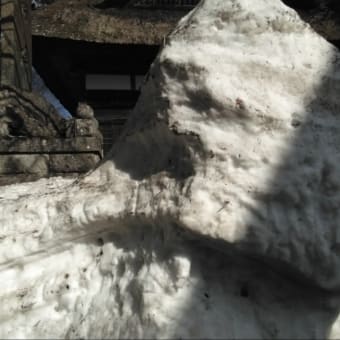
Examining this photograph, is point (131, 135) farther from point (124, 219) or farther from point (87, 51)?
point (87, 51)

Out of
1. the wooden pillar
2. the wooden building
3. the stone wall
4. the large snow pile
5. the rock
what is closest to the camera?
the large snow pile

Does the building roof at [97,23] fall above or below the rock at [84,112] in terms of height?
above

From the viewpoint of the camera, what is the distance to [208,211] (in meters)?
1.11

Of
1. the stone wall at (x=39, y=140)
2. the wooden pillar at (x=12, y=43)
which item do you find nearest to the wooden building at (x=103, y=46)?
the wooden pillar at (x=12, y=43)

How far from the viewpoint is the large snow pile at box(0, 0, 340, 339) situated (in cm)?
110

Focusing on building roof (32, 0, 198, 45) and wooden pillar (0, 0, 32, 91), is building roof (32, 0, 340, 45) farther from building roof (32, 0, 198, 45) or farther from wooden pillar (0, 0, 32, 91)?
wooden pillar (0, 0, 32, 91)

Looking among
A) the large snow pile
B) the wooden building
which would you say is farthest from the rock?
the large snow pile

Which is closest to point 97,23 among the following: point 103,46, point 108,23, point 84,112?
point 108,23

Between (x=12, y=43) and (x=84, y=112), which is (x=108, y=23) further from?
(x=84, y=112)

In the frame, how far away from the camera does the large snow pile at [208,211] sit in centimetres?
110

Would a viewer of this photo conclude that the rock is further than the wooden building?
No

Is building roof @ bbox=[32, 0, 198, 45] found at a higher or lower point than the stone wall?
higher

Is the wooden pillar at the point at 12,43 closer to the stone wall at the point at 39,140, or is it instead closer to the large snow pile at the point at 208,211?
the stone wall at the point at 39,140

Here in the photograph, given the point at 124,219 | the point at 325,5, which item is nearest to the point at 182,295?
the point at 124,219
